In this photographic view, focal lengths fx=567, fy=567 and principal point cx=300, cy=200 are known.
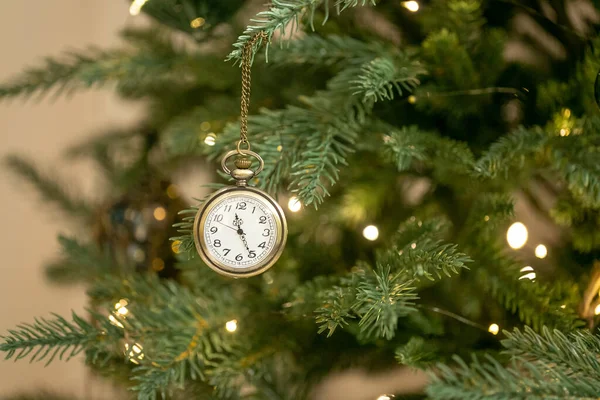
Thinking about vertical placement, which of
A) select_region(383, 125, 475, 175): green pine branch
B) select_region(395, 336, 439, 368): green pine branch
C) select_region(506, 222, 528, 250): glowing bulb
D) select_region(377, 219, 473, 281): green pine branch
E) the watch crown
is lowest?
select_region(395, 336, 439, 368): green pine branch

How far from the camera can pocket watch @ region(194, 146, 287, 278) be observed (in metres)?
0.48

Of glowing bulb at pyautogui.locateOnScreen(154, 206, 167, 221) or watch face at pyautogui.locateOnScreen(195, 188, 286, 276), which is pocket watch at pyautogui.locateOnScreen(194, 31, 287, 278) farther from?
glowing bulb at pyautogui.locateOnScreen(154, 206, 167, 221)

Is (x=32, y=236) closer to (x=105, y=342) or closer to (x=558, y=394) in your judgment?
(x=105, y=342)

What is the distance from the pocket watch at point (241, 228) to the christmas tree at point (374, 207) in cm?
2

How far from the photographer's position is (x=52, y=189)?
0.88 m

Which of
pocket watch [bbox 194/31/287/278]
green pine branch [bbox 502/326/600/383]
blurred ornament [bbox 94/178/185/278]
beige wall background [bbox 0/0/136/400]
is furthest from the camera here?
beige wall background [bbox 0/0/136/400]

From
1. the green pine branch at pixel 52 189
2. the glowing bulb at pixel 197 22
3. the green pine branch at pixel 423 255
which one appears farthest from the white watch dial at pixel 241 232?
the green pine branch at pixel 52 189

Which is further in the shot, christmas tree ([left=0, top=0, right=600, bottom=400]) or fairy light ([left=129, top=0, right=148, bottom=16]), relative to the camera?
fairy light ([left=129, top=0, right=148, bottom=16])

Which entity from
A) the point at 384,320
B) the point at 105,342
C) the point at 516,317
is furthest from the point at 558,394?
the point at 105,342

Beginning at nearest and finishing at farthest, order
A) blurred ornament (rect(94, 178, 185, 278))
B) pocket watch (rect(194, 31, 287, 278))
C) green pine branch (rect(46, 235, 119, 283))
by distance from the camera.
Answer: pocket watch (rect(194, 31, 287, 278))
green pine branch (rect(46, 235, 119, 283))
blurred ornament (rect(94, 178, 185, 278))

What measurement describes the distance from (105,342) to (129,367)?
0.09 m

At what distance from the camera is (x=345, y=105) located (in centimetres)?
→ 53

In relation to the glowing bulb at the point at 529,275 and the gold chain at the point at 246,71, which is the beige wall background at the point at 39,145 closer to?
the gold chain at the point at 246,71

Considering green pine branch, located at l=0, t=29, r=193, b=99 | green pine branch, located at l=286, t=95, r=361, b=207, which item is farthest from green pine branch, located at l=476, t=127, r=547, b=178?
green pine branch, located at l=0, t=29, r=193, b=99
